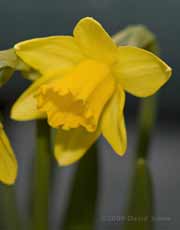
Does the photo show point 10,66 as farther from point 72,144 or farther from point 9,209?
point 9,209

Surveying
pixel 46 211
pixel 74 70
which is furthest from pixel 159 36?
pixel 46 211

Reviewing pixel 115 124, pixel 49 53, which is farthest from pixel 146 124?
pixel 49 53

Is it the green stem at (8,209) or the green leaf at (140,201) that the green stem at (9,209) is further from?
the green leaf at (140,201)

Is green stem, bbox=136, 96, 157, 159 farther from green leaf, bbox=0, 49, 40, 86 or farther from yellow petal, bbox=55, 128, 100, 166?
green leaf, bbox=0, 49, 40, 86

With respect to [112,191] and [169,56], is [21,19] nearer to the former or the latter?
[169,56]

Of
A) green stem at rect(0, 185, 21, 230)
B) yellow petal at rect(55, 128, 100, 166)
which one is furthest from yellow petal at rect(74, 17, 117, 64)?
green stem at rect(0, 185, 21, 230)
